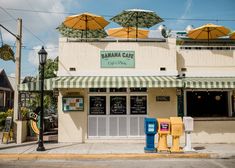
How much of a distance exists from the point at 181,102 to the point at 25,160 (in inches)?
304

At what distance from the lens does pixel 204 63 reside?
1492 cm

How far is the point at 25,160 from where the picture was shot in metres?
10.5

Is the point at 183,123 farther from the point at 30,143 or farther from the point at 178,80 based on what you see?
the point at 30,143

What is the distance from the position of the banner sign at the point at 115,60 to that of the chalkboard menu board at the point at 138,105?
163 centimetres

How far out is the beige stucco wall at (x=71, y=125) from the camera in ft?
45.5

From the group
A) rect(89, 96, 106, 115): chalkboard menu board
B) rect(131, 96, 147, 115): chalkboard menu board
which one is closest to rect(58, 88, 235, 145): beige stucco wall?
rect(89, 96, 106, 115): chalkboard menu board

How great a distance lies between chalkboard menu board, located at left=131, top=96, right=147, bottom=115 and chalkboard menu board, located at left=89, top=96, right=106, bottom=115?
4.66ft

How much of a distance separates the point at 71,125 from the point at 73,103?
3.47 feet

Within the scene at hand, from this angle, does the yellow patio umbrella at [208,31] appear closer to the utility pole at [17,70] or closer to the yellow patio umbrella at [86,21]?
the yellow patio umbrella at [86,21]

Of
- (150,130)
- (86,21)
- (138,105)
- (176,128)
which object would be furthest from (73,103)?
(176,128)

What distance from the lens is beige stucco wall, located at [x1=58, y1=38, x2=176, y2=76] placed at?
46.5 feet

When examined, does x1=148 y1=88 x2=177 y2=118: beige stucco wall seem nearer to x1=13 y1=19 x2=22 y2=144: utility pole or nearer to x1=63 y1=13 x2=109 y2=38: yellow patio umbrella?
x1=63 y1=13 x2=109 y2=38: yellow patio umbrella

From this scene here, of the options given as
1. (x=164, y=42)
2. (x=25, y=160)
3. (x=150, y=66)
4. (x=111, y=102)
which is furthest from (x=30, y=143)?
(x=164, y=42)

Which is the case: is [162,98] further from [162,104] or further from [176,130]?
[176,130]
